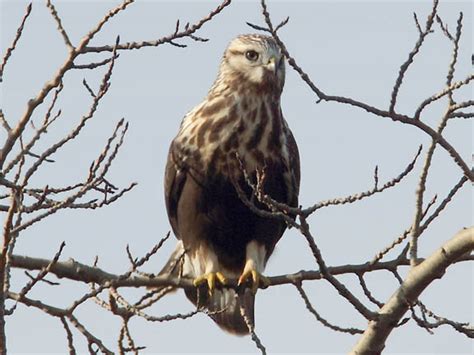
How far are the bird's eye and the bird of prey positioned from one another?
0.12 m

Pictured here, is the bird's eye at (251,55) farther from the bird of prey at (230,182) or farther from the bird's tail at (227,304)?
the bird's tail at (227,304)

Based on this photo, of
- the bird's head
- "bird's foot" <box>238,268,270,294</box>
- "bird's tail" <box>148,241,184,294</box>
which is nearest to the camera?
"bird's foot" <box>238,268,270,294</box>

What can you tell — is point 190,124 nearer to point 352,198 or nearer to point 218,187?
point 218,187

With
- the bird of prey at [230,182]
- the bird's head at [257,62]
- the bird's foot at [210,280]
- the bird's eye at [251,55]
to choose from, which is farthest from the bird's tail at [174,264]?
the bird's eye at [251,55]

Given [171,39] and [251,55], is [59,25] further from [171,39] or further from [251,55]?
[251,55]

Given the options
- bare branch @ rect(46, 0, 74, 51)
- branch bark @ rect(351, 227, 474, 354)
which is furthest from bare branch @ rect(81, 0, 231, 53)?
branch bark @ rect(351, 227, 474, 354)

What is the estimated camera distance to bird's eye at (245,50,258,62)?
781 cm

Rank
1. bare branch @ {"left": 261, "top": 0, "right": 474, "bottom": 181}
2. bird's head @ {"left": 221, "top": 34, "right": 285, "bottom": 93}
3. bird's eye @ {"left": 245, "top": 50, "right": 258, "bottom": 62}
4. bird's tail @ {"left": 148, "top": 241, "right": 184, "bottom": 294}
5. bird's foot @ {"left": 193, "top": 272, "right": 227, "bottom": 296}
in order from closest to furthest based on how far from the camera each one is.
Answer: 1. bare branch @ {"left": 261, "top": 0, "right": 474, "bottom": 181}
2. bird's foot @ {"left": 193, "top": 272, "right": 227, "bottom": 296}
3. bird's tail @ {"left": 148, "top": 241, "right": 184, "bottom": 294}
4. bird's head @ {"left": 221, "top": 34, "right": 285, "bottom": 93}
5. bird's eye @ {"left": 245, "top": 50, "right": 258, "bottom": 62}

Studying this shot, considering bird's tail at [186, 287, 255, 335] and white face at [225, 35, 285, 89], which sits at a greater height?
white face at [225, 35, 285, 89]

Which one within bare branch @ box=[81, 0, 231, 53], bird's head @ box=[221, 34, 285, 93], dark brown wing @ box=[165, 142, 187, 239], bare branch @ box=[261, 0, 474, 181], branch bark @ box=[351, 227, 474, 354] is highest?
bird's head @ box=[221, 34, 285, 93]

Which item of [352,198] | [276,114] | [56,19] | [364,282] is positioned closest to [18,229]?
[56,19]

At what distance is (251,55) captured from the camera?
25.7ft

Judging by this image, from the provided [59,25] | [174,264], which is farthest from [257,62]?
[59,25]

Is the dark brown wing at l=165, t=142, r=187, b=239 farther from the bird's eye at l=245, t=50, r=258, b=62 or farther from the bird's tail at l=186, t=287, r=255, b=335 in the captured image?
the bird's eye at l=245, t=50, r=258, b=62
